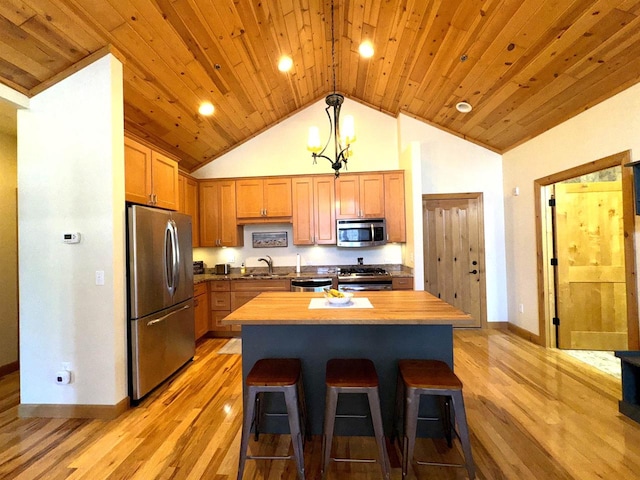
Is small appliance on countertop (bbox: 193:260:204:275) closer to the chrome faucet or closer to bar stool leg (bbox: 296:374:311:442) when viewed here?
the chrome faucet

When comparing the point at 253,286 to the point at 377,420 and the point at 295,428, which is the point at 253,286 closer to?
the point at 295,428

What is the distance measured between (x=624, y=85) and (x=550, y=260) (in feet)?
6.32

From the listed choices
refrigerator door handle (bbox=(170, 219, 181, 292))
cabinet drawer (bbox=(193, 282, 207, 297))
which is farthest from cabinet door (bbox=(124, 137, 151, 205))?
cabinet drawer (bbox=(193, 282, 207, 297))

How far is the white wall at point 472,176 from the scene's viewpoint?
4.44 metres

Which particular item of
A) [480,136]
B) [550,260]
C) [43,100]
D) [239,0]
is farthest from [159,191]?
[550,260]

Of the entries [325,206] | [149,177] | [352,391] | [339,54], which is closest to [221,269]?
[325,206]

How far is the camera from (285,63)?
3.47 m

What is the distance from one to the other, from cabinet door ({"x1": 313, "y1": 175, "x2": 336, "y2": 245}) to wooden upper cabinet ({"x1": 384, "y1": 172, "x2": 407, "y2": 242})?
79cm

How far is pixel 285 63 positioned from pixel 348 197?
190cm

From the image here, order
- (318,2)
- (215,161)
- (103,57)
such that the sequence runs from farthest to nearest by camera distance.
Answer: (215,161) < (318,2) < (103,57)

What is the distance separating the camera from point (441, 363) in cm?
181

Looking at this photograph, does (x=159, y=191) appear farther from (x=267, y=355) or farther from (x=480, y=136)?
(x=480, y=136)

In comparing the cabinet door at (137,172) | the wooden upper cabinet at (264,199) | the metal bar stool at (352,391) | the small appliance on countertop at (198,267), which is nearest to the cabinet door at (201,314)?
the small appliance on countertop at (198,267)

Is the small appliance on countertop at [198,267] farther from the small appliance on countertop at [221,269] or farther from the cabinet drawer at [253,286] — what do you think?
the cabinet drawer at [253,286]
